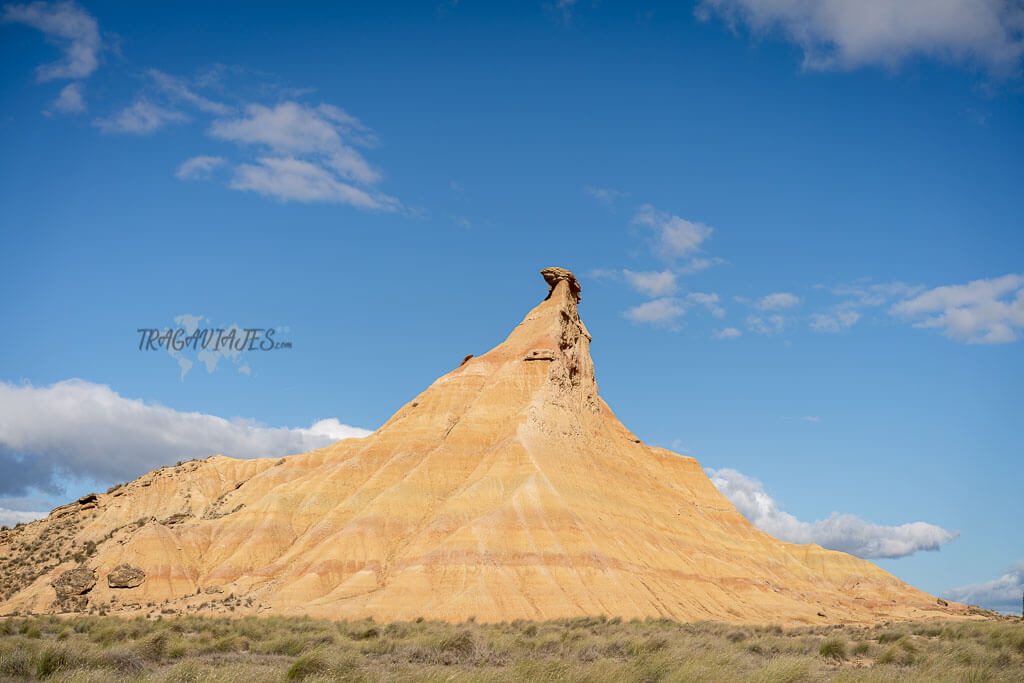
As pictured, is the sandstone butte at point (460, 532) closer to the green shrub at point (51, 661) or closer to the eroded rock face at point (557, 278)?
the eroded rock face at point (557, 278)

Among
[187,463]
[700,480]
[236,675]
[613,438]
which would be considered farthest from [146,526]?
[700,480]

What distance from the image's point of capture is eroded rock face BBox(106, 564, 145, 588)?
5928cm

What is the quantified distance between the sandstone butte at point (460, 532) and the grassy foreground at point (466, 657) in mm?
18092

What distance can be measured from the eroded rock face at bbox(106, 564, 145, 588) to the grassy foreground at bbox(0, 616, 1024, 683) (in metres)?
28.1

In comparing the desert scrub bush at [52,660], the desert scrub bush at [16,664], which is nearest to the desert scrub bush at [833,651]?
the desert scrub bush at [52,660]

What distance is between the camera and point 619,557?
5634 cm

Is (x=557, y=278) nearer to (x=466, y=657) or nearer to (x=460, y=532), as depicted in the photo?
(x=460, y=532)

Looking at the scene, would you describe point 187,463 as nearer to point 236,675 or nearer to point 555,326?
point 555,326

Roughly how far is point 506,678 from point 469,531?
4246 cm

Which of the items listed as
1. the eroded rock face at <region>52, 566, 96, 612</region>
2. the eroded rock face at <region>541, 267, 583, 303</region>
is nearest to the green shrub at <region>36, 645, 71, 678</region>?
the eroded rock face at <region>52, 566, 96, 612</region>

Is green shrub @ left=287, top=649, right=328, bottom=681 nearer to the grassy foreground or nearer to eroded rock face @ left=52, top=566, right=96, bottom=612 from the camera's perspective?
the grassy foreground

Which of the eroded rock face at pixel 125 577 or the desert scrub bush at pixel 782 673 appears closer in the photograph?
the desert scrub bush at pixel 782 673

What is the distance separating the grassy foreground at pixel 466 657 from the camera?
51.0 feet

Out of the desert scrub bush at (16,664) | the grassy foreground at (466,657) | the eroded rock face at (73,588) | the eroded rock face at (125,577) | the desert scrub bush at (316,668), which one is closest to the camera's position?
the grassy foreground at (466,657)
